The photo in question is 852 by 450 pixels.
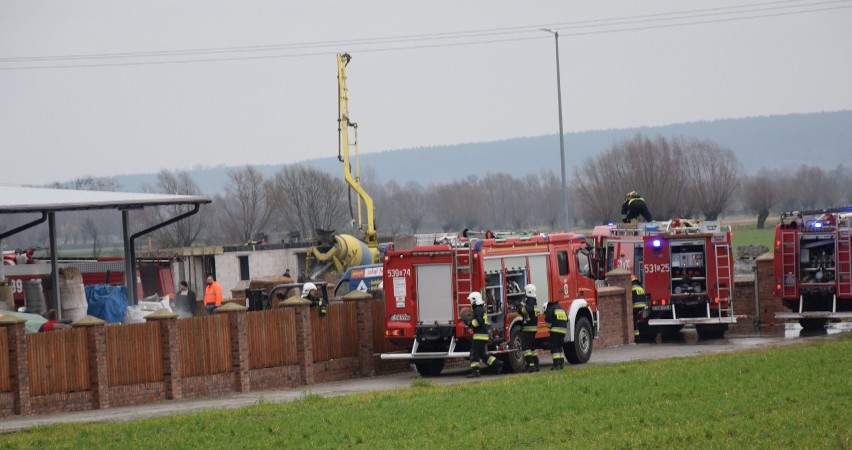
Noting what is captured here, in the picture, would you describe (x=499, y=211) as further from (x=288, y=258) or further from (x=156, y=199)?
(x=156, y=199)

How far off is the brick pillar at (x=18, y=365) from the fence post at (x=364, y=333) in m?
7.24

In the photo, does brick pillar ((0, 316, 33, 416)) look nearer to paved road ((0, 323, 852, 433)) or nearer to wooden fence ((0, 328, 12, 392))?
wooden fence ((0, 328, 12, 392))

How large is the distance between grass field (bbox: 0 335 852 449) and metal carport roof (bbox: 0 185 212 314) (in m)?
7.23

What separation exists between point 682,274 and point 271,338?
39.7 feet

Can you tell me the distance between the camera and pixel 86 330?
20734 mm

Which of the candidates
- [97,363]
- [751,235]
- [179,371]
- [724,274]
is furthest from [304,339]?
[751,235]

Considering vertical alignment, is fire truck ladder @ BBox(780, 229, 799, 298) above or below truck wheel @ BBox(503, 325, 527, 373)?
above

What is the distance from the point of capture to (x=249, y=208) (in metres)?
97.2

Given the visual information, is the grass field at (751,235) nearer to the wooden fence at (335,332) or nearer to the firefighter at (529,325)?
the wooden fence at (335,332)

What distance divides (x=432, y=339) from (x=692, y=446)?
11.1 m

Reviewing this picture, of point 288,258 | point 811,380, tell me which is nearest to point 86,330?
point 811,380

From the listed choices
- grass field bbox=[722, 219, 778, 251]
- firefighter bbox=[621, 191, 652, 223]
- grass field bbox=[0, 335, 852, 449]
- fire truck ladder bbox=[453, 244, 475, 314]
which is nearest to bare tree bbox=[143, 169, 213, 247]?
grass field bbox=[722, 219, 778, 251]

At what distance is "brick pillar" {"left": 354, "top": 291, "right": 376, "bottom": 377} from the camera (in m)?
25.2

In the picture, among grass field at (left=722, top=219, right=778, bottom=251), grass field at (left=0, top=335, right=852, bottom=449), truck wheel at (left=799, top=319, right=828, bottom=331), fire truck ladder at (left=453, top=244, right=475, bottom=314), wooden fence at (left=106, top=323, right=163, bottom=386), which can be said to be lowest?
grass field at (left=722, top=219, right=778, bottom=251)
